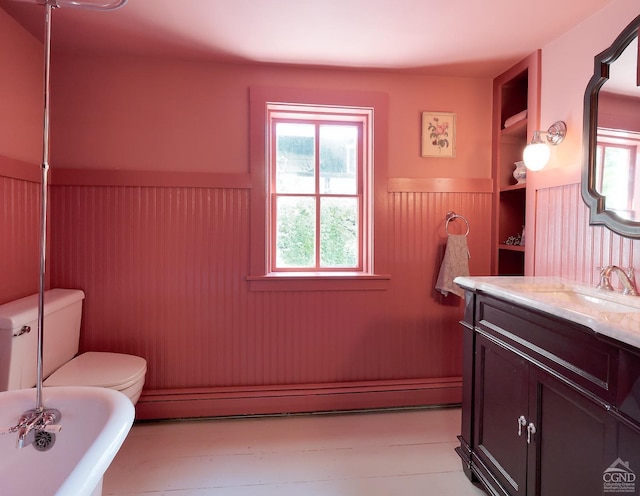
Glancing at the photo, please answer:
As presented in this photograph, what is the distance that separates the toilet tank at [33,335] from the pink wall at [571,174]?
2.59m

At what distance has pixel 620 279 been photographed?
4.69 feet

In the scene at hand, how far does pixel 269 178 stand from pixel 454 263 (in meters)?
1.32

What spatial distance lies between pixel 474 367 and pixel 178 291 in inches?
67.1

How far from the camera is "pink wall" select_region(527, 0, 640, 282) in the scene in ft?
5.07

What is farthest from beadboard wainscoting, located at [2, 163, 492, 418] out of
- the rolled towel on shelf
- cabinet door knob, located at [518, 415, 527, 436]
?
cabinet door knob, located at [518, 415, 527, 436]

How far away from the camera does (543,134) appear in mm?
1898

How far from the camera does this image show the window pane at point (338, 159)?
2400 mm

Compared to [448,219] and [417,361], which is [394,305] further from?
[448,219]

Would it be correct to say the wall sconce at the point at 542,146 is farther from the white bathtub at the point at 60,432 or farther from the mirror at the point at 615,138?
the white bathtub at the point at 60,432

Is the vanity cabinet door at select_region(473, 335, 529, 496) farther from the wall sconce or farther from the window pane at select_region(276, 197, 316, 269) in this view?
the window pane at select_region(276, 197, 316, 269)

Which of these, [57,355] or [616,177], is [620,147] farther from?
[57,355]

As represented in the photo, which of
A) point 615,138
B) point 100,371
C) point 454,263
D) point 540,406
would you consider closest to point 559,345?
point 540,406

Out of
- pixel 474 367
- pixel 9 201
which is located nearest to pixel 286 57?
pixel 9 201

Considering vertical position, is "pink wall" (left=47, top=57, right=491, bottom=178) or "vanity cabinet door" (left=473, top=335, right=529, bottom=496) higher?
"pink wall" (left=47, top=57, right=491, bottom=178)
